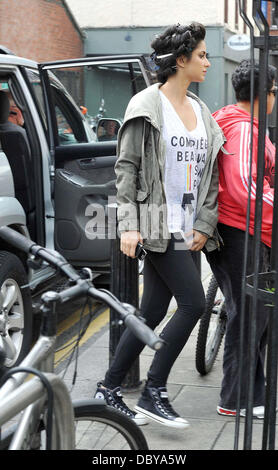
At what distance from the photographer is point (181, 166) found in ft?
13.3

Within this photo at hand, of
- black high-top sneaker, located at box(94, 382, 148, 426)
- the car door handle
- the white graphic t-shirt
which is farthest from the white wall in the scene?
black high-top sneaker, located at box(94, 382, 148, 426)

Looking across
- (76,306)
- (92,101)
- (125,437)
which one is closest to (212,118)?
(125,437)

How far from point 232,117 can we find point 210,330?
1.53m

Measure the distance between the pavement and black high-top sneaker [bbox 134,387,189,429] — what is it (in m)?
0.08

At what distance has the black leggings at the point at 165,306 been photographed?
13.3 feet

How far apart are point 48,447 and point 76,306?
203 inches

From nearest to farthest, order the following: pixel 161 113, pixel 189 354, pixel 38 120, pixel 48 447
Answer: pixel 48 447 < pixel 161 113 < pixel 189 354 < pixel 38 120

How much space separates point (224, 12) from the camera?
103ft

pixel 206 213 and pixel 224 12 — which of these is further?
pixel 224 12

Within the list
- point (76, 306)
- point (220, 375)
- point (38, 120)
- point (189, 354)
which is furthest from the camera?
point (76, 306)

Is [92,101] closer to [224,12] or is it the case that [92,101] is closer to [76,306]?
[224,12]

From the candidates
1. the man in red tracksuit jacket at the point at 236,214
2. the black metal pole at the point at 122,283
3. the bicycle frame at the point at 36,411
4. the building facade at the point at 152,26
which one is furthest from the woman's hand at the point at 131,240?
the building facade at the point at 152,26

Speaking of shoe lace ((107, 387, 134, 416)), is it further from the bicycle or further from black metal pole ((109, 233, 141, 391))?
the bicycle

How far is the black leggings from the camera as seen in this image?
4.06 metres
